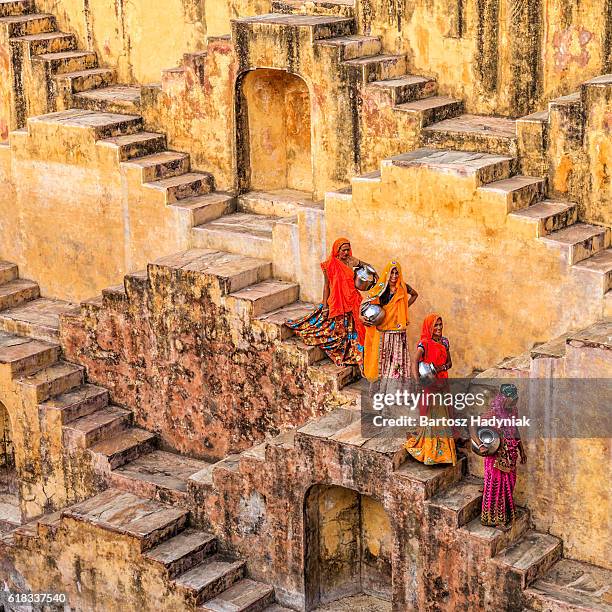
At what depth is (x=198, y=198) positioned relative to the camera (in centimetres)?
1838

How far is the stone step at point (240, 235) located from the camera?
17516mm

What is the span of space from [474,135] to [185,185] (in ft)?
11.9

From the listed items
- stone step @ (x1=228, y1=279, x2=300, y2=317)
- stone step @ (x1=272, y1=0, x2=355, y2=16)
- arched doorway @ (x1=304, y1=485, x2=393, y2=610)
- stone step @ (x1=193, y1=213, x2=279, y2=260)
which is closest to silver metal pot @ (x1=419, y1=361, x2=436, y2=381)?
arched doorway @ (x1=304, y1=485, x2=393, y2=610)

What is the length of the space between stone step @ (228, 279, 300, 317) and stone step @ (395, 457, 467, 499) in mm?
2745

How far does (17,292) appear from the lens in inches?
776

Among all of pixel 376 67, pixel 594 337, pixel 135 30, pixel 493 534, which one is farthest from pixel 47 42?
pixel 493 534

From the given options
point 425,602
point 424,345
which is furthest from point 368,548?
point 424,345

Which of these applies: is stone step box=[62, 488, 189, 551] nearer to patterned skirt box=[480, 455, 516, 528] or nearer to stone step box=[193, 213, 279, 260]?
stone step box=[193, 213, 279, 260]

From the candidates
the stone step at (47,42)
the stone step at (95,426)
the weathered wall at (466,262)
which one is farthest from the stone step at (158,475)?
the stone step at (47,42)

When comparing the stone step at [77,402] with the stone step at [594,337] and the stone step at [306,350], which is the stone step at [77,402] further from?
the stone step at [594,337]

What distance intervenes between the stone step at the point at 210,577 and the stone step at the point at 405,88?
4.90 m

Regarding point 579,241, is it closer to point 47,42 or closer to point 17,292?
point 17,292

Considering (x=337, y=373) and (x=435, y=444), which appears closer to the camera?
(x=435, y=444)

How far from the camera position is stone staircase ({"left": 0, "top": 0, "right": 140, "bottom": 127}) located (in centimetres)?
1967
